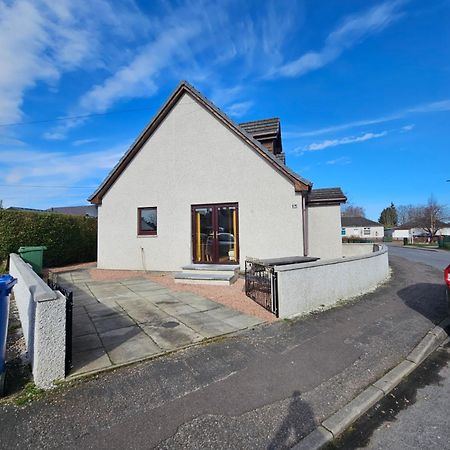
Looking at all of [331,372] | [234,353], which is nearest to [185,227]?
[234,353]

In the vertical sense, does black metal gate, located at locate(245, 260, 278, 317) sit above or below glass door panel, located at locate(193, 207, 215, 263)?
below

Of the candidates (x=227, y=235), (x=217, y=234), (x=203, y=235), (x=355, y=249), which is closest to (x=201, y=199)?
(x=203, y=235)

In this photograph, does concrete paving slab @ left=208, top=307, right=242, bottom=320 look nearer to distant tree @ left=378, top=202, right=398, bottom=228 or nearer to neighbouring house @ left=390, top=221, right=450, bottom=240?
neighbouring house @ left=390, top=221, right=450, bottom=240

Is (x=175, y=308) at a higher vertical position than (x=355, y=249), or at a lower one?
lower

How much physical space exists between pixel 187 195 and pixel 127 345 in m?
7.78

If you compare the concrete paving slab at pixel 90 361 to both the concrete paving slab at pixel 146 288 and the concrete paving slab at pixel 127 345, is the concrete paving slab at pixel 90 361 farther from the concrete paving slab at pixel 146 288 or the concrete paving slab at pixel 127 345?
the concrete paving slab at pixel 146 288

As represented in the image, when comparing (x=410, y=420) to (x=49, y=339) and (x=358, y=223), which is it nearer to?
(x=49, y=339)

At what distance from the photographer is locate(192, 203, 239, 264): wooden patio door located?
11.0 m

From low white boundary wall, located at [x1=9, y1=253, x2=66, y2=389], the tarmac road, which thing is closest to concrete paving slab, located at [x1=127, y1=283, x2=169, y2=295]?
the tarmac road

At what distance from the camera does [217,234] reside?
1109 cm

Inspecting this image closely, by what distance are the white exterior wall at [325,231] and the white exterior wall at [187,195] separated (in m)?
3.95

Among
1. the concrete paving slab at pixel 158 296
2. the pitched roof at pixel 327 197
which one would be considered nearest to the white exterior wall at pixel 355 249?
the pitched roof at pixel 327 197

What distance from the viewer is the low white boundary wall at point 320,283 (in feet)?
19.8

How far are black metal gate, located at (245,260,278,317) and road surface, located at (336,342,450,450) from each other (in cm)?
277
